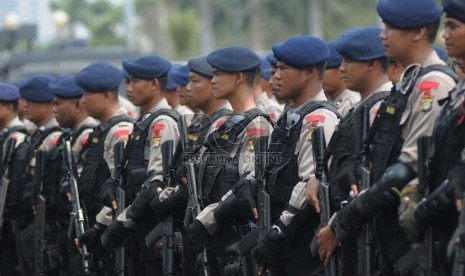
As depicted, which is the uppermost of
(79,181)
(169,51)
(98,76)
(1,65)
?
(98,76)

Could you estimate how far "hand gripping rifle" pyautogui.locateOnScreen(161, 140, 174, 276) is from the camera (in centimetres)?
951

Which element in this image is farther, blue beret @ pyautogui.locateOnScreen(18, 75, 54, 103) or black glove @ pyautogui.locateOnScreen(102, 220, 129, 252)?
blue beret @ pyautogui.locateOnScreen(18, 75, 54, 103)

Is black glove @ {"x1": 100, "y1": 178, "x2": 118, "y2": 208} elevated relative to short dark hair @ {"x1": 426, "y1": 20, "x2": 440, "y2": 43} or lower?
lower

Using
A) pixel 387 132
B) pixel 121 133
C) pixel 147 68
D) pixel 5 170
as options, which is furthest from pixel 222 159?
pixel 5 170

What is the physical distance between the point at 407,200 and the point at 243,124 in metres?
2.59

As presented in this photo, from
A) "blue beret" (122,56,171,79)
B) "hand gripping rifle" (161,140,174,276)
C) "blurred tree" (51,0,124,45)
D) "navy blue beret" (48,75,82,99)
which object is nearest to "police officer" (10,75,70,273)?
"navy blue beret" (48,75,82,99)

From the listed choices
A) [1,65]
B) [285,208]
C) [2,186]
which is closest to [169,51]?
[1,65]

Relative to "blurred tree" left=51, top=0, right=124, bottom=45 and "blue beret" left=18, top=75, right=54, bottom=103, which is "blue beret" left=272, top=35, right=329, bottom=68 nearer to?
"blue beret" left=18, top=75, right=54, bottom=103

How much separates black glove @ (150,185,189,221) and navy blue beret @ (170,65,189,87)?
1.77 m

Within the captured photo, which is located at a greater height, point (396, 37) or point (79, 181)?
point (396, 37)

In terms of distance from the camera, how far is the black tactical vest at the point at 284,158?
804cm

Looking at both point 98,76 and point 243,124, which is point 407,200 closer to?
point 243,124

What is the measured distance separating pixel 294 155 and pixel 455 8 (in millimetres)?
1914

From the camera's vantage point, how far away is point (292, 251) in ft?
26.4
